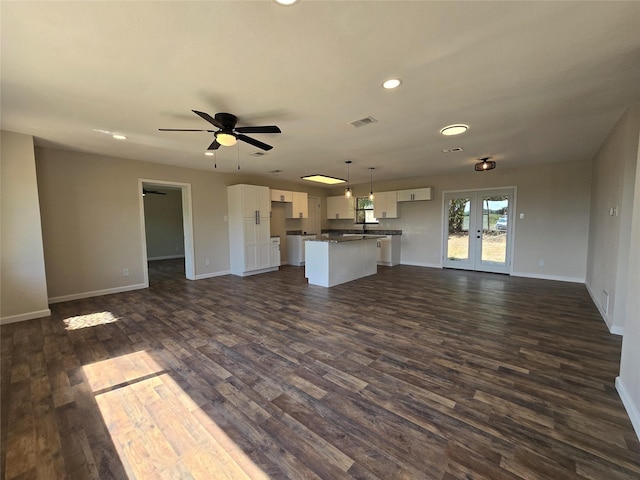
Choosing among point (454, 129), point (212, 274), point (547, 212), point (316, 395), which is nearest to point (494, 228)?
point (547, 212)

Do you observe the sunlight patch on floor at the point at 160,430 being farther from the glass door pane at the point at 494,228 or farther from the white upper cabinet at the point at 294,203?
the glass door pane at the point at 494,228

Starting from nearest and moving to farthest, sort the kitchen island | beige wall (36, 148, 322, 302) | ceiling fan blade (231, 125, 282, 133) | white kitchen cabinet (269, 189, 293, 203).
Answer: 1. ceiling fan blade (231, 125, 282, 133)
2. beige wall (36, 148, 322, 302)
3. the kitchen island
4. white kitchen cabinet (269, 189, 293, 203)

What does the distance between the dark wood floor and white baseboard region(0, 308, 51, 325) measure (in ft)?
0.48

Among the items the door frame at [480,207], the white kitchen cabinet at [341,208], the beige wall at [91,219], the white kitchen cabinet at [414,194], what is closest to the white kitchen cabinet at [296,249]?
the white kitchen cabinet at [341,208]

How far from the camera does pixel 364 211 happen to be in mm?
8781

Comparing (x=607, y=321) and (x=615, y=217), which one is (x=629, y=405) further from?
(x=615, y=217)

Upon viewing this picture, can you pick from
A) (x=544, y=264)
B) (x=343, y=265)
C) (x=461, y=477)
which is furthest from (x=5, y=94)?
(x=544, y=264)

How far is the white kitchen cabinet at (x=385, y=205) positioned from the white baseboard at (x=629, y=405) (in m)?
5.98

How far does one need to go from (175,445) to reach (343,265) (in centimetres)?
426

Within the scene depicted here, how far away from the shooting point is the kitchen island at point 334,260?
5.25 m

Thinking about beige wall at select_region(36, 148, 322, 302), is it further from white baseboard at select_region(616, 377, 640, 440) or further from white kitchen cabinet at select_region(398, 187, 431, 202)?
white baseboard at select_region(616, 377, 640, 440)

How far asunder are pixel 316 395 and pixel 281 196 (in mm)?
5972

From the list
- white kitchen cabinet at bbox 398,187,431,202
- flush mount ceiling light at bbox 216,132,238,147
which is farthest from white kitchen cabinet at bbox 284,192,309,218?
flush mount ceiling light at bbox 216,132,238,147

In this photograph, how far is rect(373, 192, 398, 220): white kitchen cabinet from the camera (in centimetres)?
768
